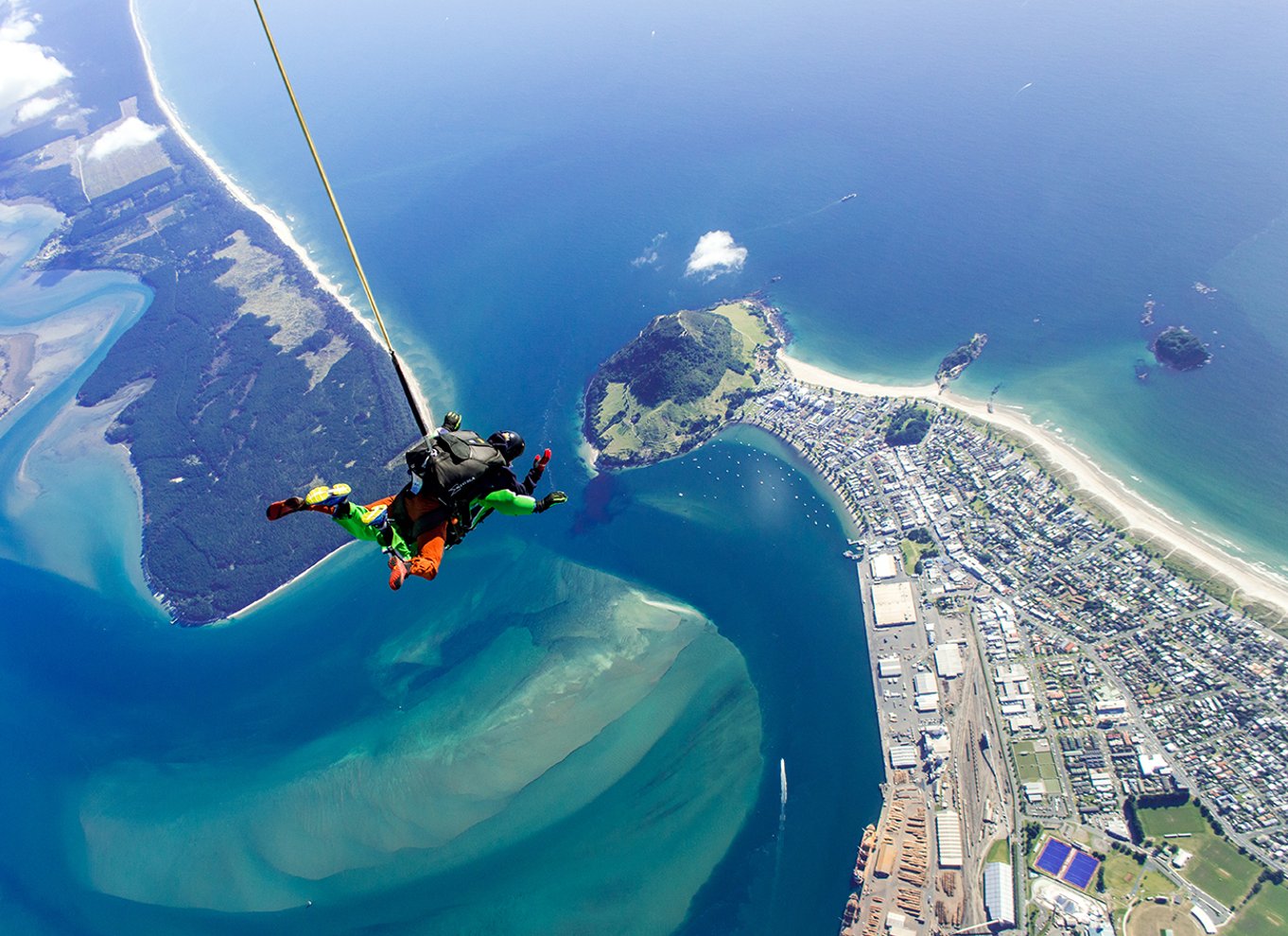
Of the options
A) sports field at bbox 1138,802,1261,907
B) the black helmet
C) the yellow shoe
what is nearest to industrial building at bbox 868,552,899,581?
sports field at bbox 1138,802,1261,907

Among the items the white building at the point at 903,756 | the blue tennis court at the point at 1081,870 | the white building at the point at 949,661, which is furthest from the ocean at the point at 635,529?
the blue tennis court at the point at 1081,870

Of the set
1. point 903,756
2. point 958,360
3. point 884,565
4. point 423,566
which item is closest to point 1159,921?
point 903,756

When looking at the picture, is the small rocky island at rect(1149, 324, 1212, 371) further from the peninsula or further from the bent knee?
the bent knee

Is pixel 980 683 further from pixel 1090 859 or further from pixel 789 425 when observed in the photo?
pixel 789 425

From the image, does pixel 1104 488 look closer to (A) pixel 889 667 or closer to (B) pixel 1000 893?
(A) pixel 889 667

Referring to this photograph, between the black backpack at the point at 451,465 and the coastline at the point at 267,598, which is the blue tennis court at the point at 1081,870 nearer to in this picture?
the black backpack at the point at 451,465
